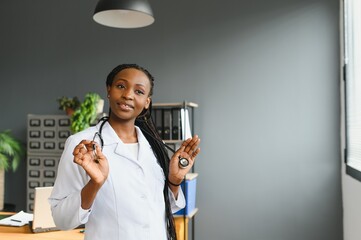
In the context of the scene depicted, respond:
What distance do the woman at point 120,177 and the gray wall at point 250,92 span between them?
2.79 metres

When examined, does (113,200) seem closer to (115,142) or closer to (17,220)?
(115,142)

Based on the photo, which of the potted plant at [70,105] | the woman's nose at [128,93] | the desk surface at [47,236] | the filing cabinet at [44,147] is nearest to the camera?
the woman's nose at [128,93]

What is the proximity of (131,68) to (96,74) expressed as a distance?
333cm

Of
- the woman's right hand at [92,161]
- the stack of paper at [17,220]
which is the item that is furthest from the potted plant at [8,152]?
the woman's right hand at [92,161]

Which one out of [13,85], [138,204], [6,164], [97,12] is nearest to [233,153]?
[97,12]

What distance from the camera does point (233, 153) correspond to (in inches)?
158

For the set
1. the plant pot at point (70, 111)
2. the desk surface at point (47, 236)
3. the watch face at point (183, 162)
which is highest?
the plant pot at point (70, 111)

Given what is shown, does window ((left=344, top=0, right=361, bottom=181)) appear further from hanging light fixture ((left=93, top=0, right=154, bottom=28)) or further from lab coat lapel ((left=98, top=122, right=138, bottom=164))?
lab coat lapel ((left=98, top=122, right=138, bottom=164))

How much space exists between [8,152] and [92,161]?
3.56 meters

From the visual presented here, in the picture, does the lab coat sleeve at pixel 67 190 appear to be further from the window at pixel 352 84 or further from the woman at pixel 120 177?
the window at pixel 352 84

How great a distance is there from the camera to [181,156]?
1.27 m

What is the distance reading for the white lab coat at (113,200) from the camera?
112 cm

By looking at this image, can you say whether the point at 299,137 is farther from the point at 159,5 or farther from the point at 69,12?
the point at 69,12

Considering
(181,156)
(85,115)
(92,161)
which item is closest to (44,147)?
(85,115)
